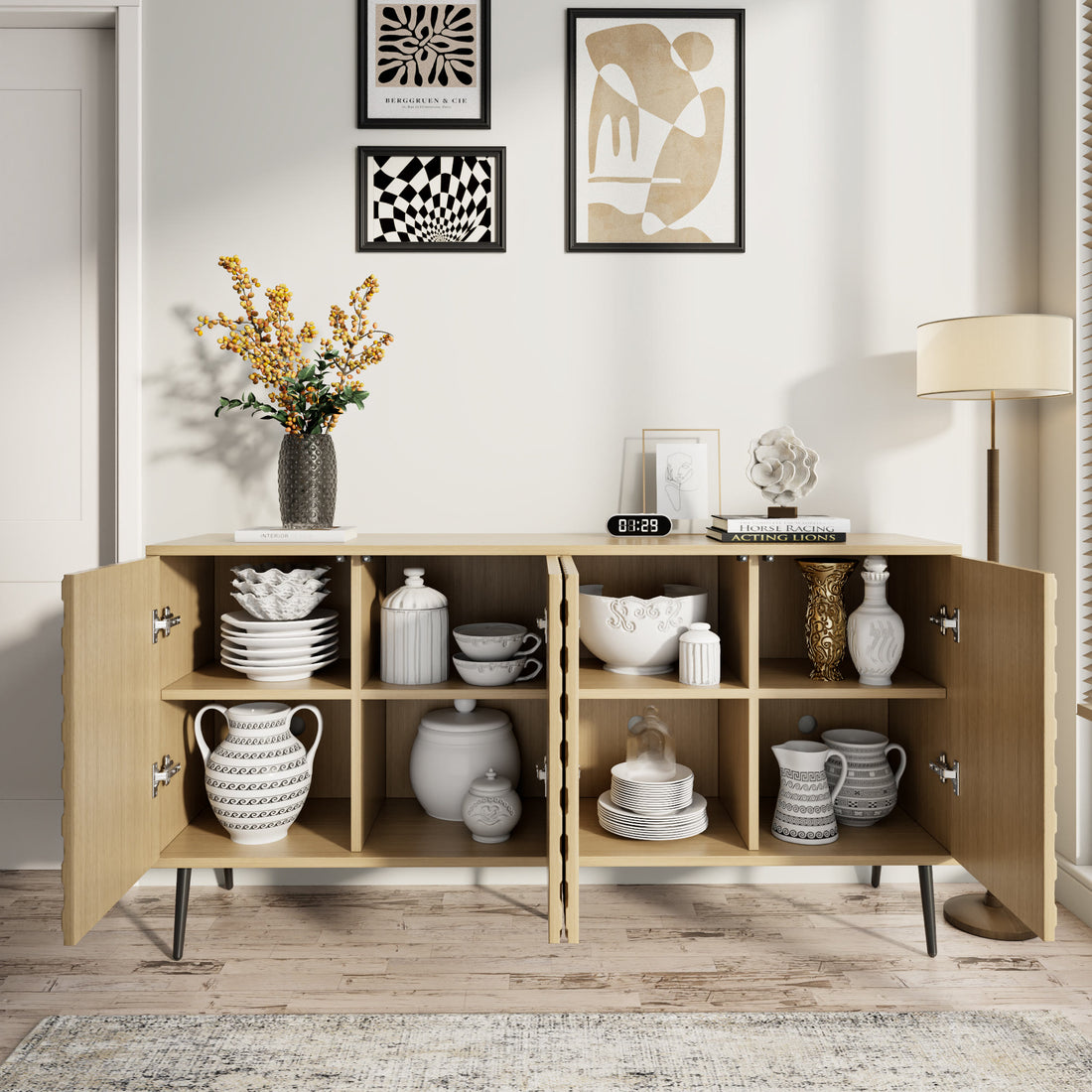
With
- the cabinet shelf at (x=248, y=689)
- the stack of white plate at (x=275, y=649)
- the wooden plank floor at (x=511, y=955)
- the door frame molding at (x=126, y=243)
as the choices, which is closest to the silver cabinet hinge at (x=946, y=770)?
the wooden plank floor at (x=511, y=955)

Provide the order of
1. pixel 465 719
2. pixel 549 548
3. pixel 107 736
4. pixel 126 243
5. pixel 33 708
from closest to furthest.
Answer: pixel 107 736, pixel 549 548, pixel 465 719, pixel 126 243, pixel 33 708

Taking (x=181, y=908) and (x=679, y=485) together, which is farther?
(x=679, y=485)

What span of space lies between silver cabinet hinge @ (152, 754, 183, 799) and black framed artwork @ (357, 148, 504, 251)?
126 cm

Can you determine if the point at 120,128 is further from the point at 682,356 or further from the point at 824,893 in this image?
the point at 824,893

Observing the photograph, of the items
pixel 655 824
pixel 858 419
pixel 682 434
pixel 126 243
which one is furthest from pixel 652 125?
pixel 655 824

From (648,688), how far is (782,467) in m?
0.57

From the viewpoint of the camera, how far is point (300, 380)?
1938 mm

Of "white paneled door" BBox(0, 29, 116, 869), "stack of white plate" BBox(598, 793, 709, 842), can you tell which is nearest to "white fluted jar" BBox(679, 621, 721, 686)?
"stack of white plate" BBox(598, 793, 709, 842)

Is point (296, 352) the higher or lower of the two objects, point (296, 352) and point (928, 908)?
the higher

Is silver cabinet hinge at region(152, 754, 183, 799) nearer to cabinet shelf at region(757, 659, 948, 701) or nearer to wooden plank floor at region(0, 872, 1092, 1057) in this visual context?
wooden plank floor at region(0, 872, 1092, 1057)

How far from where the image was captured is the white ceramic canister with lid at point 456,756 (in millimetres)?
1960

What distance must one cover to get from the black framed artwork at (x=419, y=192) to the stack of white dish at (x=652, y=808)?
4.31 ft

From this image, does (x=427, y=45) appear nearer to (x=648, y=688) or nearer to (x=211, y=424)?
(x=211, y=424)

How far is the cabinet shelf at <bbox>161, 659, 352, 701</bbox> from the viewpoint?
179 centimetres
